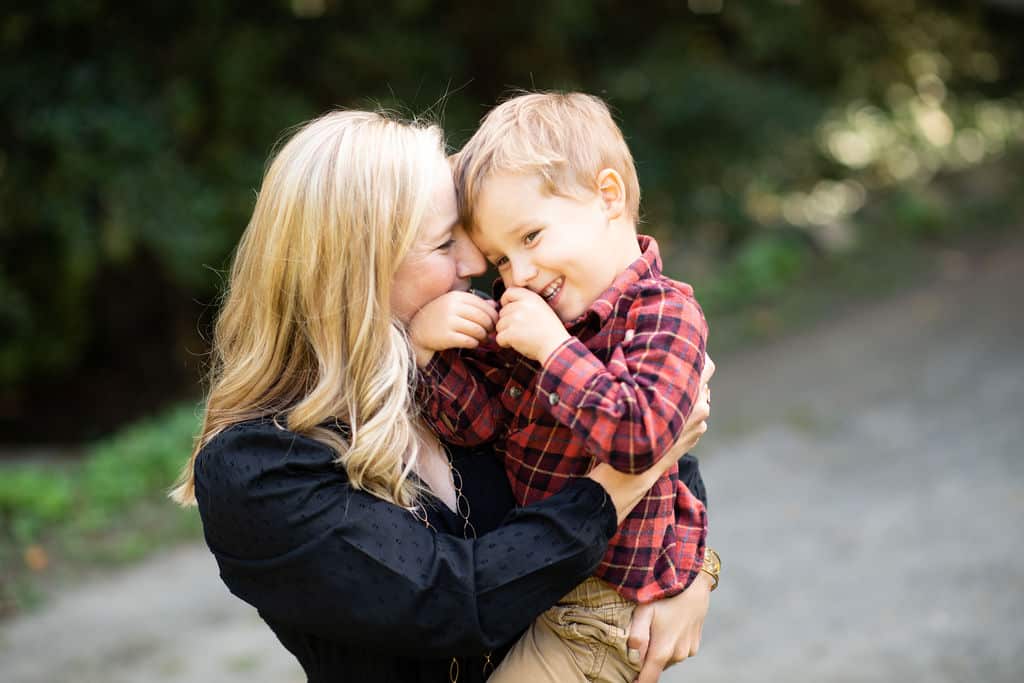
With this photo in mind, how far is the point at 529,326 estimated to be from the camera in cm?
182

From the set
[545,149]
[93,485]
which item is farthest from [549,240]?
A: [93,485]

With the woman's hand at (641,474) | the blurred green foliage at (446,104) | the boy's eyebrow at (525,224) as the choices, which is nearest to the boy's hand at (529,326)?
the boy's eyebrow at (525,224)

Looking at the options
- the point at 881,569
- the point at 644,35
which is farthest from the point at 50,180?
the point at 881,569

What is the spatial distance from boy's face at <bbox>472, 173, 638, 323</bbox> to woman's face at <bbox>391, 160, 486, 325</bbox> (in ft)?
0.14

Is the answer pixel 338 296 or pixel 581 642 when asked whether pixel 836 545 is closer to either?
pixel 581 642

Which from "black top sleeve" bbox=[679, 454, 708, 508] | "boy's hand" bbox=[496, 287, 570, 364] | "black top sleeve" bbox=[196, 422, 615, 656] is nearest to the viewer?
"black top sleeve" bbox=[196, 422, 615, 656]

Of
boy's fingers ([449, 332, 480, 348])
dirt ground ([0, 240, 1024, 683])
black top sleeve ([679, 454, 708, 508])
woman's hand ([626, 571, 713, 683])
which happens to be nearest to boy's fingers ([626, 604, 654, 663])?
woman's hand ([626, 571, 713, 683])

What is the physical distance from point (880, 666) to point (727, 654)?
0.57 metres

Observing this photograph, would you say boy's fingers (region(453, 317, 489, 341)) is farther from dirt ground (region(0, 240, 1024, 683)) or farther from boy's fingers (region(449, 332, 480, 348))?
dirt ground (region(0, 240, 1024, 683))

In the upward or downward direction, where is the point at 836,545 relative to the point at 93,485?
upward

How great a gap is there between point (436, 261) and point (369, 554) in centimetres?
52

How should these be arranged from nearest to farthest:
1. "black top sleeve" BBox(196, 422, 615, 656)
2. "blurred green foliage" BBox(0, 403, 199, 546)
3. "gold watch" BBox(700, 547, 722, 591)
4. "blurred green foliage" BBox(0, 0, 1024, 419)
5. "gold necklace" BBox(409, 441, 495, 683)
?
"black top sleeve" BBox(196, 422, 615, 656) → "gold necklace" BBox(409, 441, 495, 683) → "gold watch" BBox(700, 547, 722, 591) → "blurred green foliage" BBox(0, 403, 199, 546) → "blurred green foliage" BBox(0, 0, 1024, 419)

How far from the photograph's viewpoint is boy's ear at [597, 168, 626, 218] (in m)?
1.95

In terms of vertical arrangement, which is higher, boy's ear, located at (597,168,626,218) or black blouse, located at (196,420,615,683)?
boy's ear, located at (597,168,626,218)
